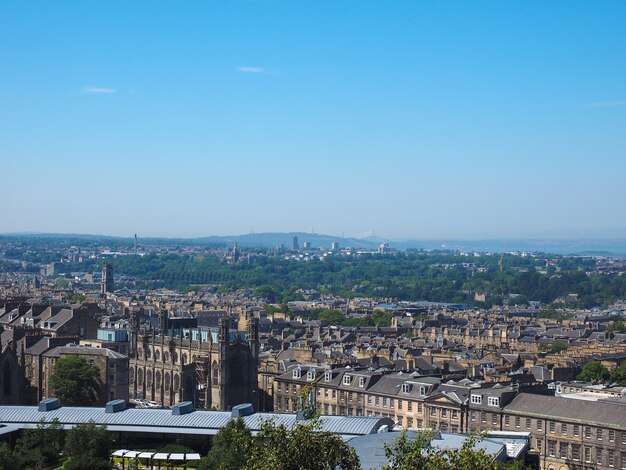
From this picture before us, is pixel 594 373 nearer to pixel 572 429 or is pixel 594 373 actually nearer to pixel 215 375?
pixel 572 429

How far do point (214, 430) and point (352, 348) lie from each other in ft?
153

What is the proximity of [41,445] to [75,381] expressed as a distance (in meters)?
18.0

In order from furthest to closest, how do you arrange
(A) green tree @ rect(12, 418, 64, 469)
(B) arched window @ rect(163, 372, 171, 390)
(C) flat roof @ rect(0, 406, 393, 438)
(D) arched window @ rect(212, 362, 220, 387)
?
(B) arched window @ rect(163, 372, 171, 390)
(D) arched window @ rect(212, 362, 220, 387)
(C) flat roof @ rect(0, 406, 393, 438)
(A) green tree @ rect(12, 418, 64, 469)

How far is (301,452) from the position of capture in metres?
31.4

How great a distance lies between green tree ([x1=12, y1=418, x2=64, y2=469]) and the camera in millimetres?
55531

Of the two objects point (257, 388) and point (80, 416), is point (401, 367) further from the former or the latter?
point (80, 416)

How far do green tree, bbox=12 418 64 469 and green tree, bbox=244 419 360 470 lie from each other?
88.3 ft

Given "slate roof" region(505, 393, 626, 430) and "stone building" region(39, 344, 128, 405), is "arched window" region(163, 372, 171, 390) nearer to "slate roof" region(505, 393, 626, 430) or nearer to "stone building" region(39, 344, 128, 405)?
"stone building" region(39, 344, 128, 405)

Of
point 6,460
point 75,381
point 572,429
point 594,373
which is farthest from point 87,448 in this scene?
point 594,373

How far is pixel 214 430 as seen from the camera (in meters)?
61.3

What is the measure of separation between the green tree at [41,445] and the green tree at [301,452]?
26.9 metres

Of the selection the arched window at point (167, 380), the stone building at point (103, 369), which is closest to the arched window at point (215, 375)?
the arched window at point (167, 380)

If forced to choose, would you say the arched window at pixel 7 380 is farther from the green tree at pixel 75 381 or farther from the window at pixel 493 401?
the window at pixel 493 401

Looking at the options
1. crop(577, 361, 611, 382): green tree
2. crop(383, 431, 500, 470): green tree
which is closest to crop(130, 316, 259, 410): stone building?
crop(577, 361, 611, 382): green tree
